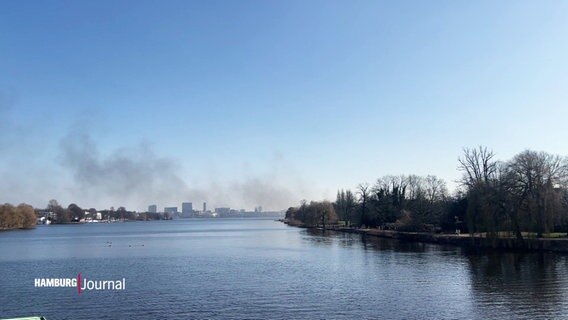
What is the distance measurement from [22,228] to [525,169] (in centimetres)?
16129

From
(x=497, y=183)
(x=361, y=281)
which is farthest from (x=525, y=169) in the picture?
(x=361, y=281)

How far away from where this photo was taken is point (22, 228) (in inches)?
6457

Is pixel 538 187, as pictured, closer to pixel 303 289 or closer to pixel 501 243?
pixel 501 243
